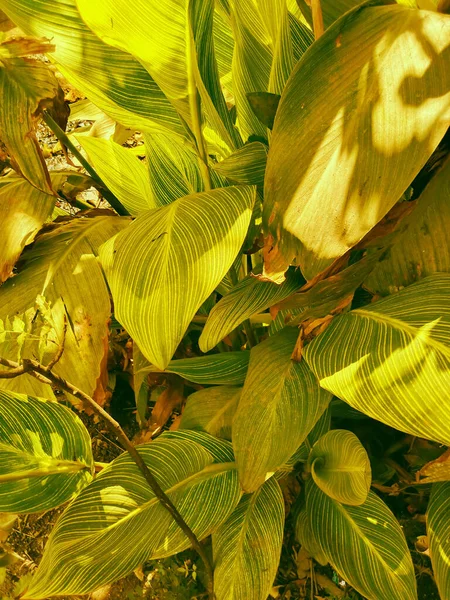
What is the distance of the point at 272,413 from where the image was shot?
836mm

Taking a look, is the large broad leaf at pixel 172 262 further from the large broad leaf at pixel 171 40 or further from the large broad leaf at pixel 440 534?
the large broad leaf at pixel 440 534

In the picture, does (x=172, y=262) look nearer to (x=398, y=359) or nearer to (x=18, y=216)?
(x=398, y=359)

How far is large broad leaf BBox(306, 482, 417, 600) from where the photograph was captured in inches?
34.0

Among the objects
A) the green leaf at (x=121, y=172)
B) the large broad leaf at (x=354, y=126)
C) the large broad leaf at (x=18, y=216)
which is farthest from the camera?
the green leaf at (x=121, y=172)

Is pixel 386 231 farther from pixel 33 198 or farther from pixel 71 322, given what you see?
pixel 33 198

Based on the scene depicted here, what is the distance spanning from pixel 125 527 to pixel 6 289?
0.47 meters

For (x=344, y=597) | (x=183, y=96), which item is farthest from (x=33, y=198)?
(x=344, y=597)

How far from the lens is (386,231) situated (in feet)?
2.67

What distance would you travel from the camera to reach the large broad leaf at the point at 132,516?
30.8 inches

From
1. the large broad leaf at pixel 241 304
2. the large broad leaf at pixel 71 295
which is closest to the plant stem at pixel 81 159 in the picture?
the large broad leaf at pixel 71 295

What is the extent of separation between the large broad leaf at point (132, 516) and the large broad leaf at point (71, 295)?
18 cm

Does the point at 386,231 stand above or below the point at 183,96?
below

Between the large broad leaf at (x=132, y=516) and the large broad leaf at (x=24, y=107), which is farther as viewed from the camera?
the large broad leaf at (x=24, y=107)

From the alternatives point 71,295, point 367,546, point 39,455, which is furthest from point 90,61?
point 367,546
